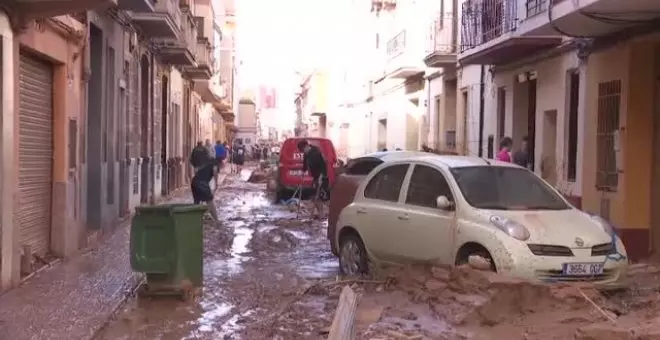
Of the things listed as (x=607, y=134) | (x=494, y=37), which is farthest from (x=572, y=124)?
(x=494, y=37)

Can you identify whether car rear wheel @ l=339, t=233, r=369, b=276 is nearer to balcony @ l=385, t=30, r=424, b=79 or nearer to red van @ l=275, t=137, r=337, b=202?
red van @ l=275, t=137, r=337, b=202

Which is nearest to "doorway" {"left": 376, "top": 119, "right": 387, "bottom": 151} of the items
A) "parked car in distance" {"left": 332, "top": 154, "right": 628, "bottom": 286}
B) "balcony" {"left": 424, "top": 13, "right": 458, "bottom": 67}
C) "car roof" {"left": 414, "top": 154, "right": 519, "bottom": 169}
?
"balcony" {"left": 424, "top": 13, "right": 458, "bottom": 67}

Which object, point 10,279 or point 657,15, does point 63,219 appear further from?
point 657,15

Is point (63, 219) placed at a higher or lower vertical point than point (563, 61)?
lower

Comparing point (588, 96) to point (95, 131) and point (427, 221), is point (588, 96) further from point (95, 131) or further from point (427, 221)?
point (95, 131)

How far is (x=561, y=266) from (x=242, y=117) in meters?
94.9

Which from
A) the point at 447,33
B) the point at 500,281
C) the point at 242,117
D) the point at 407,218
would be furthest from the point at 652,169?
the point at 242,117

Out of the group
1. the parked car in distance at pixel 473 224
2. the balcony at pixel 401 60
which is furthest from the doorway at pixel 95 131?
the balcony at pixel 401 60

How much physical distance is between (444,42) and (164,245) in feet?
51.8

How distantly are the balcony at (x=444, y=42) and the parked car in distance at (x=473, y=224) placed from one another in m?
12.6

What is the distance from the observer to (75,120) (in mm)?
12695

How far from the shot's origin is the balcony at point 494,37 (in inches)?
660

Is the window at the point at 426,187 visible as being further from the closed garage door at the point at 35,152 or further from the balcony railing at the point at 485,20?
the balcony railing at the point at 485,20

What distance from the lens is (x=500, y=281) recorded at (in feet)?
26.9
